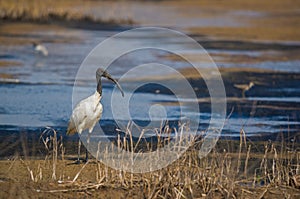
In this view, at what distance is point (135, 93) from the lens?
14727 millimetres

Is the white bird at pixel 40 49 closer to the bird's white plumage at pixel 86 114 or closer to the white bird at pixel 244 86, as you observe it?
the white bird at pixel 244 86

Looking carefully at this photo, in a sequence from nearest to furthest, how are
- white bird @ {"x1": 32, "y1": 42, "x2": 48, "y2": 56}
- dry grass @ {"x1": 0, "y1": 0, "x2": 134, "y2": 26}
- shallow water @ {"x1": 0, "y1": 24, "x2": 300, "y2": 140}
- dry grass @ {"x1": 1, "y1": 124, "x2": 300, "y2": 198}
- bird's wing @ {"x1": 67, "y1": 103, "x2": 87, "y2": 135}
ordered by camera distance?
1. dry grass @ {"x1": 1, "y1": 124, "x2": 300, "y2": 198}
2. bird's wing @ {"x1": 67, "y1": 103, "x2": 87, "y2": 135}
3. shallow water @ {"x1": 0, "y1": 24, "x2": 300, "y2": 140}
4. white bird @ {"x1": 32, "y1": 42, "x2": 48, "y2": 56}
5. dry grass @ {"x1": 0, "y1": 0, "x2": 134, "y2": 26}

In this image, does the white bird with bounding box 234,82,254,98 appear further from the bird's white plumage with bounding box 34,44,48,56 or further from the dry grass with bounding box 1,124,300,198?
the dry grass with bounding box 1,124,300,198

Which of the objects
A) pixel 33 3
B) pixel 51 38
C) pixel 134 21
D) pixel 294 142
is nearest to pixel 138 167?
pixel 294 142

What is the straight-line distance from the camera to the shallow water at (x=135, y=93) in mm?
11992

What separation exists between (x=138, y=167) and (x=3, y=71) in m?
9.93

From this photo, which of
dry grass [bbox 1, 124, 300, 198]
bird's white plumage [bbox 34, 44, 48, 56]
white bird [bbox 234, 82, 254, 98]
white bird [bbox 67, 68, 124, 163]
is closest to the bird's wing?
white bird [bbox 67, 68, 124, 163]

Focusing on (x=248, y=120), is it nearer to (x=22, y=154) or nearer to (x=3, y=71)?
(x=22, y=154)

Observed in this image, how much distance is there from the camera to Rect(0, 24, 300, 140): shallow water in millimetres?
11992

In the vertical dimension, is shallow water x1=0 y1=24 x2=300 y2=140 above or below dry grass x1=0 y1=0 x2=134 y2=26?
below

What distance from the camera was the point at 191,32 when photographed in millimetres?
→ 27078

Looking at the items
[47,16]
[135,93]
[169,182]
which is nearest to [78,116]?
[169,182]

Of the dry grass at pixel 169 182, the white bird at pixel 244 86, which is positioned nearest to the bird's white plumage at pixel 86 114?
the dry grass at pixel 169 182

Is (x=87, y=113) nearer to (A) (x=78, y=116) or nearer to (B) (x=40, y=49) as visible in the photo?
(A) (x=78, y=116)
